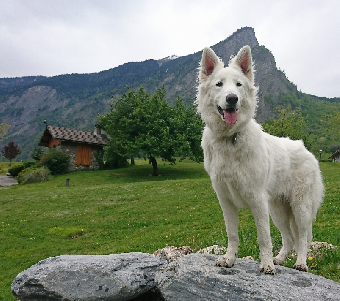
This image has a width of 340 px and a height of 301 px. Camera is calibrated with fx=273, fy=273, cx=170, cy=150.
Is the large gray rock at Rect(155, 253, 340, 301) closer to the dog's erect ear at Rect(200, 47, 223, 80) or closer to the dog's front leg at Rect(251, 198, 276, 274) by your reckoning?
the dog's front leg at Rect(251, 198, 276, 274)

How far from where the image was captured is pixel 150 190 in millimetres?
21344

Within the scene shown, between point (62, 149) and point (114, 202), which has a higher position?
point (62, 149)

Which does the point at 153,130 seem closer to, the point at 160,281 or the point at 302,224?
the point at 160,281

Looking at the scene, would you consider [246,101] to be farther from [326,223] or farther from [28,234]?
[28,234]

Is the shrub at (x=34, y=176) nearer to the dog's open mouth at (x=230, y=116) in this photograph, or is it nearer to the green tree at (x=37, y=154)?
the green tree at (x=37, y=154)

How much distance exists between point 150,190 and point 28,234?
9.63 meters

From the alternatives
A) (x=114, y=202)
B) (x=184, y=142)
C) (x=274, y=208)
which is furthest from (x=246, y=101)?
(x=184, y=142)

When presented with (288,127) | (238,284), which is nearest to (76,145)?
(288,127)

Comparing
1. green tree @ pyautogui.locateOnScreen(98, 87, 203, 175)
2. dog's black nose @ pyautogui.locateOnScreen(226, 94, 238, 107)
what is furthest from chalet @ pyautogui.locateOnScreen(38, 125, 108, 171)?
dog's black nose @ pyautogui.locateOnScreen(226, 94, 238, 107)

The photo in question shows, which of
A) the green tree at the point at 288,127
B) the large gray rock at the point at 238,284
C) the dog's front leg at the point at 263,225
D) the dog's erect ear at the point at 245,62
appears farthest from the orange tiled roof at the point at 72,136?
the dog's front leg at the point at 263,225

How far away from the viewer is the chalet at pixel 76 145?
139 feet

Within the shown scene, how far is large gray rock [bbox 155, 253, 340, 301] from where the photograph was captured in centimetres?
357

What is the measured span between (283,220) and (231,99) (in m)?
2.70

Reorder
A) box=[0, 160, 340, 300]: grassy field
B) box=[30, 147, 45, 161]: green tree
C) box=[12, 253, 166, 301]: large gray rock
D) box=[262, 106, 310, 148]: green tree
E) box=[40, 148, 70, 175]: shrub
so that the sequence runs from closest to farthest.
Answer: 1. box=[12, 253, 166, 301]: large gray rock
2. box=[0, 160, 340, 300]: grassy field
3. box=[40, 148, 70, 175]: shrub
4. box=[262, 106, 310, 148]: green tree
5. box=[30, 147, 45, 161]: green tree
